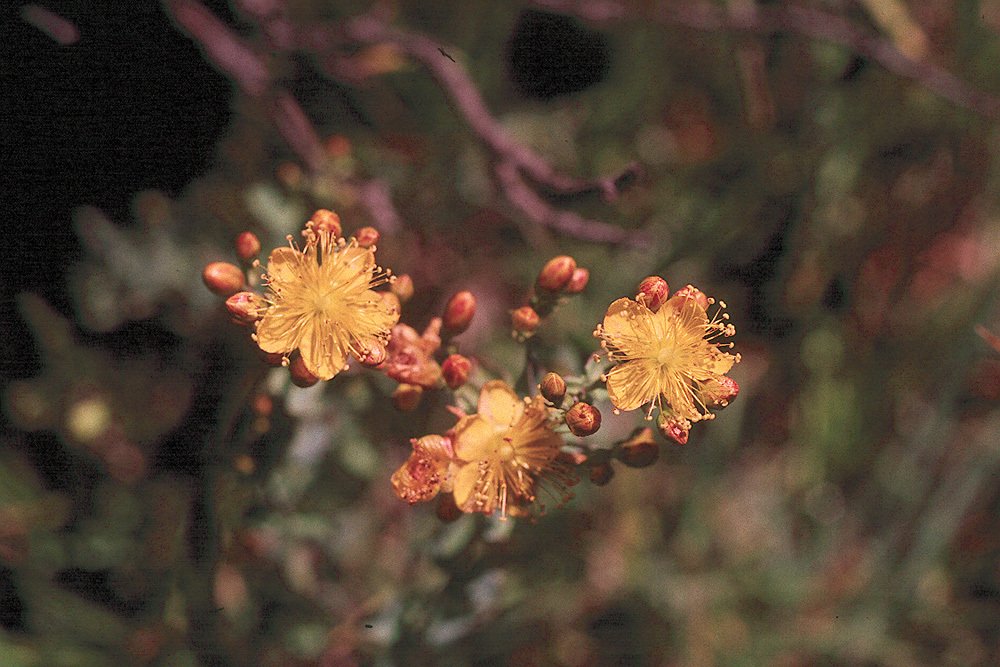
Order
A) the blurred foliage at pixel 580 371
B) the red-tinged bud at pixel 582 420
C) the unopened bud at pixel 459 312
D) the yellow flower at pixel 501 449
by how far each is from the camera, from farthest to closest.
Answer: the blurred foliage at pixel 580 371
the unopened bud at pixel 459 312
the yellow flower at pixel 501 449
the red-tinged bud at pixel 582 420

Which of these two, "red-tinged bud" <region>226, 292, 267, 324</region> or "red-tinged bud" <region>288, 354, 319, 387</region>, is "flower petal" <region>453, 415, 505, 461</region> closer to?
"red-tinged bud" <region>288, 354, 319, 387</region>

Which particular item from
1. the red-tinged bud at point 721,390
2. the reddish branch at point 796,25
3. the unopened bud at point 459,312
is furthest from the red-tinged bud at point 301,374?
the reddish branch at point 796,25

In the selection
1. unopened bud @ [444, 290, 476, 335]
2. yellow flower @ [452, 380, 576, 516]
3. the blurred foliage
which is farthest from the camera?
the blurred foliage

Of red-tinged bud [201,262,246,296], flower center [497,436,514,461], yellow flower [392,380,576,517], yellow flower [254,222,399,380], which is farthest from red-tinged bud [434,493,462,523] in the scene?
red-tinged bud [201,262,246,296]

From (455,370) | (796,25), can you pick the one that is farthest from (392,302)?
(796,25)

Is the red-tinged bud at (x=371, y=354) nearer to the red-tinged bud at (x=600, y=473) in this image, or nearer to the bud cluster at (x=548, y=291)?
the bud cluster at (x=548, y=291)

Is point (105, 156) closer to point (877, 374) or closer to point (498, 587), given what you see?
point (498, 587)
